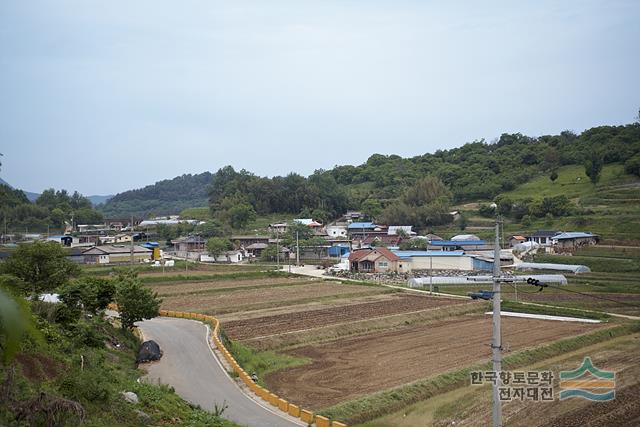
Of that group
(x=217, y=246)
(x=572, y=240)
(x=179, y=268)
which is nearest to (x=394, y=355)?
(x=179, y=268)

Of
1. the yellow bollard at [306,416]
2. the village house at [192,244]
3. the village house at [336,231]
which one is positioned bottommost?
the yellow bollard at [306,416]

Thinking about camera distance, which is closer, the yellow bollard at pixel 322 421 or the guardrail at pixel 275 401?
the yellow bollard at pixel 322 421

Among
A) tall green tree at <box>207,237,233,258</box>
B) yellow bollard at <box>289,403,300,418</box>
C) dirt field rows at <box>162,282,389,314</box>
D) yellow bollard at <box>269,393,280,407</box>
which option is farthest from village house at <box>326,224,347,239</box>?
yellow bollard at <box>289,403,300,418</box>

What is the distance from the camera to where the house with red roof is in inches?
1957

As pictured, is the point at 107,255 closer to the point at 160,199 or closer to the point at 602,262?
the point at 602,262

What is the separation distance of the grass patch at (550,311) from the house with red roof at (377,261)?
1831 centimetres

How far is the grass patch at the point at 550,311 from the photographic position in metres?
27.9

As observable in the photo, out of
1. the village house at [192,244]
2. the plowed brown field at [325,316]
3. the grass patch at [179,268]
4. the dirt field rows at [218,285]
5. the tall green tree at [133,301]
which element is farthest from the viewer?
the village house at [192,244]

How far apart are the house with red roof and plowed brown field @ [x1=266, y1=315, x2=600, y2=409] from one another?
857 inches

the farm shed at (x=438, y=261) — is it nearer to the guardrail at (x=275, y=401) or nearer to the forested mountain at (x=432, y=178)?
the forested mountain at (x=432, y=178)

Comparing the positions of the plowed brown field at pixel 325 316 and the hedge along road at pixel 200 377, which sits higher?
the hedge along road at pixel 200 377

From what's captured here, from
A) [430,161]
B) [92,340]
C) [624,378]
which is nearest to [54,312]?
[92,340]

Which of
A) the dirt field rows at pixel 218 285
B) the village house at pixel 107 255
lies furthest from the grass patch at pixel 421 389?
the village house at pixel 107 255

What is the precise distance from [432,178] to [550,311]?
50.8 m
